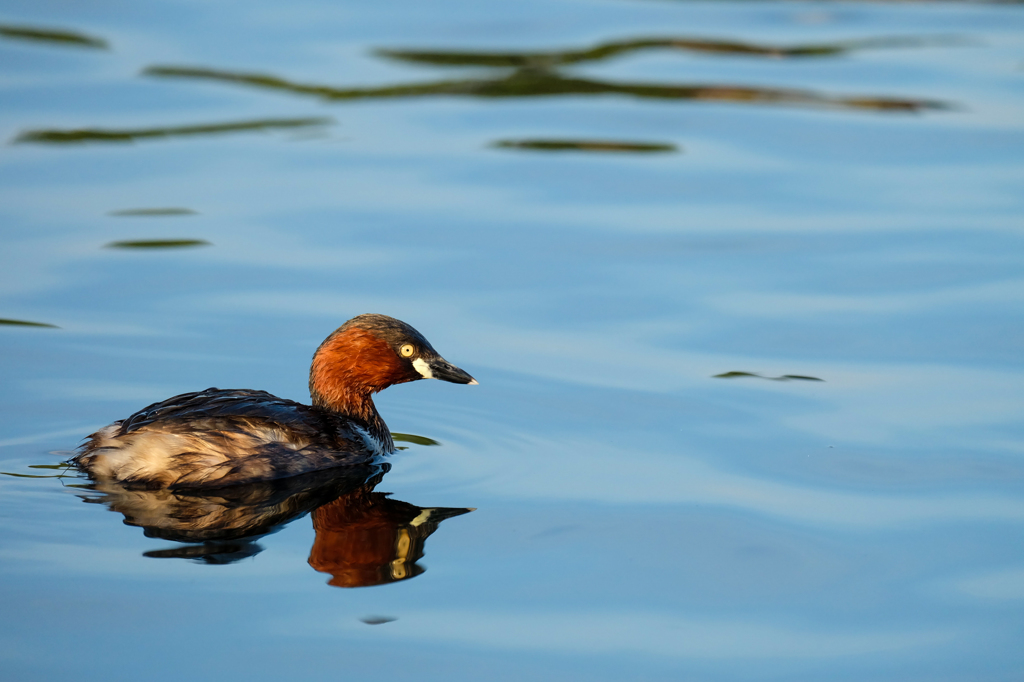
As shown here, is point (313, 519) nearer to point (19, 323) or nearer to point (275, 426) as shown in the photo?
point (275, 426)

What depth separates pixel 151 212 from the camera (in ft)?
33.3

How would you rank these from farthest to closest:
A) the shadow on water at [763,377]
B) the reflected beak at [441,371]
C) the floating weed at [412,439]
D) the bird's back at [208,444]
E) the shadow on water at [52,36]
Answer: the shadow on water at [52,36] < the shadow on water at [763,377] < the reflected beak at [441,371] < the floating weed at [412,439] < the bird's back at [208,444]

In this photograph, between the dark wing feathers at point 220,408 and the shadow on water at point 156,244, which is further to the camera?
the shadow on water at point 156,244

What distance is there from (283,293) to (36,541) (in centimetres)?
360

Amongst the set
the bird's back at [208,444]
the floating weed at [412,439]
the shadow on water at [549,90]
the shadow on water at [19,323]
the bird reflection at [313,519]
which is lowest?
the bird reflection at [313,519]

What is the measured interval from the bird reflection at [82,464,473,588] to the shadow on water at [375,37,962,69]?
9.04 meters

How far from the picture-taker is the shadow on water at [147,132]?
11977 millimetres

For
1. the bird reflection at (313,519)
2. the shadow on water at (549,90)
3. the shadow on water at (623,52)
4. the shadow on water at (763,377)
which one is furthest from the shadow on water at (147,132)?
the bird reflection at (313,519)

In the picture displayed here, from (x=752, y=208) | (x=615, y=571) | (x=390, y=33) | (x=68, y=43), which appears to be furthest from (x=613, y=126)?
(x=615, y=571)

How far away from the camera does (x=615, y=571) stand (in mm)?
5215

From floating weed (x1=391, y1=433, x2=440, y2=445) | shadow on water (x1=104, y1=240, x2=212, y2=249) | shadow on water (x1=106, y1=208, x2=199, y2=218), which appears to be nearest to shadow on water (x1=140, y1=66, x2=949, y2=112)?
shadow on water (x1=106, y1=208, x2=199, y2=218)

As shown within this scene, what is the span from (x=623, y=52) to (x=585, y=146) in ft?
11.1

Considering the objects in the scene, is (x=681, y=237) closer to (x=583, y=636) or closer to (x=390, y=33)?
(x=583, y=636)

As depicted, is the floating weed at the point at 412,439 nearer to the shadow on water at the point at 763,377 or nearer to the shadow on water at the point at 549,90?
the shadow on water at the point at 763,377
